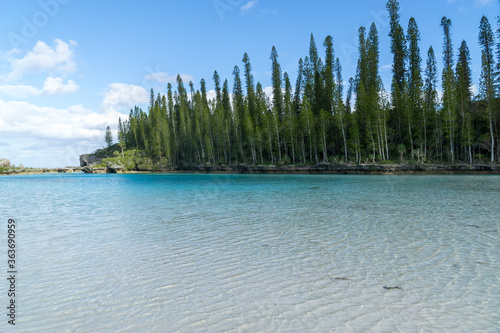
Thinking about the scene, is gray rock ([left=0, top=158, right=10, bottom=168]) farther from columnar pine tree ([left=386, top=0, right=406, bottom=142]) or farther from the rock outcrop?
columnar pine tree ([left=386, top=0, right=406, bottom=142])

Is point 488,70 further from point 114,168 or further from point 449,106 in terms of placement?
point 114,168

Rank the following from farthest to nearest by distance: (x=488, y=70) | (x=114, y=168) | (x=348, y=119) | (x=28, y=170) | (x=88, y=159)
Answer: (x=88, y=159) < (x=28, y=170) < (x=114, y=168) < (x=348, y=119) < (x=488, y=70)

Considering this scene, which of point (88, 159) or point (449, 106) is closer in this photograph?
point (449, 106)

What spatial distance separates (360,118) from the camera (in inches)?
1996

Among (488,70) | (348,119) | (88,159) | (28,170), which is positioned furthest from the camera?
(88,159)

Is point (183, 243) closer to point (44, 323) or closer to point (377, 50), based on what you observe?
point (44, 323)

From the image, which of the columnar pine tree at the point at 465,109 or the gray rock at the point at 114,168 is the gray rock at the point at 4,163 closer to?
the gray rock at the point at 114,168

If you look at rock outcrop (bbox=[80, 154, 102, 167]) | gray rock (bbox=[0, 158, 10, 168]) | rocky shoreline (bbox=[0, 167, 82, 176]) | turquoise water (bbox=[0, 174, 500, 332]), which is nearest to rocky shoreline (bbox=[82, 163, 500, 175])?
turquoise water (bbox=[0, 174, 500, 332])

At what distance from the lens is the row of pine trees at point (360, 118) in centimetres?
4250

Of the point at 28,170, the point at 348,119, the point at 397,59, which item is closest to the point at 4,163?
the point at 28,170

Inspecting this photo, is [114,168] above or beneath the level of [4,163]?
beneath

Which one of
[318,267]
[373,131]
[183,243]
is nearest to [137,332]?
[318,267]

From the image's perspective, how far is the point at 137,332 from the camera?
138 inches

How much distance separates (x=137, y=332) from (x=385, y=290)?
3.72 meters
